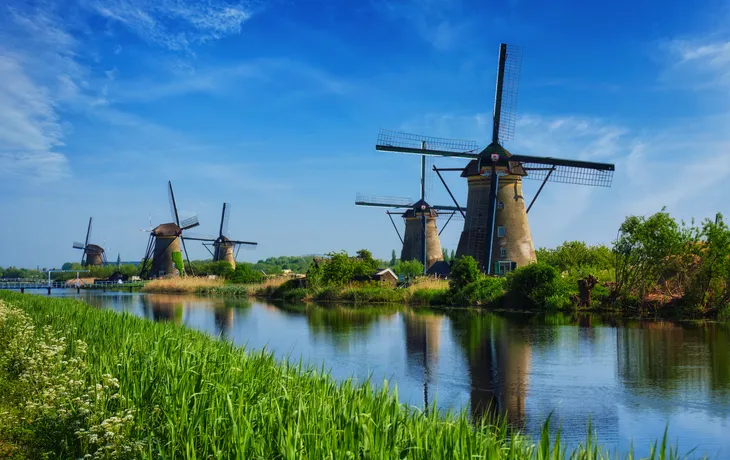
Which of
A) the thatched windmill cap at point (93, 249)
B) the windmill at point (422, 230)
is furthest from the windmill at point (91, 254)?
the windmill at point (422, 230)

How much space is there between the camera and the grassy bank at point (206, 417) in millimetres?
3955

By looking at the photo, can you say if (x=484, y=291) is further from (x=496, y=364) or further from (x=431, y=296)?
(x=496, y=364)

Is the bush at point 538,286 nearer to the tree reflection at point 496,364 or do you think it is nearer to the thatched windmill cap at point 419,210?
the tree reflection at point 496,364

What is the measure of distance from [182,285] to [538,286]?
30.0 m

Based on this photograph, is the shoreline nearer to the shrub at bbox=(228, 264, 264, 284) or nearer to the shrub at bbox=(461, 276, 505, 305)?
the shrub at bbox=(461, 276, 505, 305)

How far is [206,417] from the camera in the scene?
4.82 m

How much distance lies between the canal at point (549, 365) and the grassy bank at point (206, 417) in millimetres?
813

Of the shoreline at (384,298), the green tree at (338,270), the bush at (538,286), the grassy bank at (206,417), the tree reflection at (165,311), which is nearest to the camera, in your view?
the grassy bank at (206,417)

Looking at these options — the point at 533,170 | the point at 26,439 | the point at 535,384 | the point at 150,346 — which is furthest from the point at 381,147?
the point at 26,439

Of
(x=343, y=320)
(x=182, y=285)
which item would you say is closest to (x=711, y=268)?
(x=343, y=320)

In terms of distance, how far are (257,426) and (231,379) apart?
148 centimetres

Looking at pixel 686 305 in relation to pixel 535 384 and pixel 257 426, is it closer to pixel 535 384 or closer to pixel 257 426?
pixel 535 384

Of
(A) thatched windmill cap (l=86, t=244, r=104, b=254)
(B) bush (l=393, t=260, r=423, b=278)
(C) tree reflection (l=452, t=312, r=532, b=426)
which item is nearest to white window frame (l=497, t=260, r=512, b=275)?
(C) tree reflection (l=452, t=312, r=532, b=426)

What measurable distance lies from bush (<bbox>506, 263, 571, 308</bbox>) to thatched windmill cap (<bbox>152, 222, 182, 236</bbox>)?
37257 millimetres
